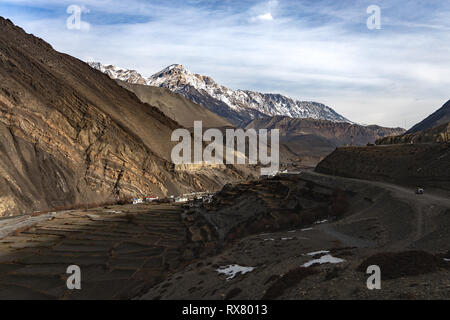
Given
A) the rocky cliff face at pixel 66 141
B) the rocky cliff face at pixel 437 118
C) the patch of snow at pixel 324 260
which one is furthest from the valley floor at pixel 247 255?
the rocky cliff face at pixel 437 118

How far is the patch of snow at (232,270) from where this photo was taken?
64.5 ft

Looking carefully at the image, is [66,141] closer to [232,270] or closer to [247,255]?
[247,255]

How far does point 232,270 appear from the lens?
68.5ft

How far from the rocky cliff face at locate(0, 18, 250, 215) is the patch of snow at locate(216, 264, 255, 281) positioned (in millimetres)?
39865

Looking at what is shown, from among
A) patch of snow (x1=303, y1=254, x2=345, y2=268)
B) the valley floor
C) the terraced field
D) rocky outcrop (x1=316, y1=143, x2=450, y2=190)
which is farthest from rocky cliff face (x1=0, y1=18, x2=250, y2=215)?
patch of snow (x1=303, y1=254, x2=345, y2=268)

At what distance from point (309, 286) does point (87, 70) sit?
331 feet

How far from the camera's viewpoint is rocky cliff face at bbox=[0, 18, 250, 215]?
54.3m

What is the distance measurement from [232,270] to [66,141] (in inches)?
2096

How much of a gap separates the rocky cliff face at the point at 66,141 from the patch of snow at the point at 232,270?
1569 inches

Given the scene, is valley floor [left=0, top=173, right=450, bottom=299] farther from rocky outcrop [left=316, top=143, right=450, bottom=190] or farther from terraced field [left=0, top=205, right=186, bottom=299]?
rocky outcrop [left=316, top=143, right=450, bottom=190]

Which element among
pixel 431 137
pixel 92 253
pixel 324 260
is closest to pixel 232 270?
pixel 324 260

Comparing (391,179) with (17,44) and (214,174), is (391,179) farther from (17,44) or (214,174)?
(17,44)

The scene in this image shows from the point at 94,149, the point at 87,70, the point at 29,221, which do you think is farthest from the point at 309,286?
the point at 87,70

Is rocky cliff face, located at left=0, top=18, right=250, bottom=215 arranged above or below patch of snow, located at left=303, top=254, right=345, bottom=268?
above
